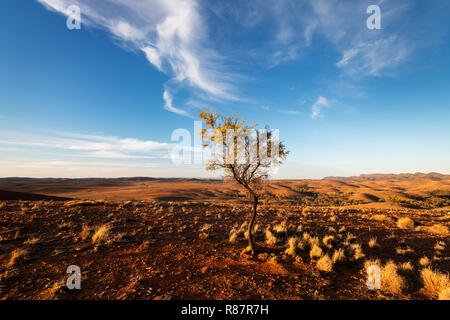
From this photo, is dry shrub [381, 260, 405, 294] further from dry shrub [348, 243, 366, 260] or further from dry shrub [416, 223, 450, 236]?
dry shrub [416, 223, 450, 236]

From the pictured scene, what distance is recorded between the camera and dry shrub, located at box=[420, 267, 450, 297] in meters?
4.94

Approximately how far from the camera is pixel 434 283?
5.19m

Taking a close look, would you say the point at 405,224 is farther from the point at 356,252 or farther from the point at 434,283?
the point at 434,283

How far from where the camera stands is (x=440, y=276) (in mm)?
5359

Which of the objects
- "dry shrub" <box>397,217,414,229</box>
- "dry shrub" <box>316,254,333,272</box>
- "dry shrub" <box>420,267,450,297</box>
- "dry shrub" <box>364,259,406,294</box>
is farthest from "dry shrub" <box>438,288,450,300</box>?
"dry shrub" <box>397,217,414,229</box>

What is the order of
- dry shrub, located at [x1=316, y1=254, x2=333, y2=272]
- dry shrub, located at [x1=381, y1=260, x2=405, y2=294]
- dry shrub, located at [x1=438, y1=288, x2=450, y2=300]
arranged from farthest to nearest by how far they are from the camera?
dry shrub, located at [x1=316, y1=254, x2=333, y2=272]
dry shrub, located at [x1=381, y1=260, x2=405, y2=294]
dry shrub, located at [x1=438, y1=288, x2=450, y2=300]

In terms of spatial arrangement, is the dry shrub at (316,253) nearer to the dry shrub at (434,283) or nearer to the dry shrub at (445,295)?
the dry shrub at (434,283)

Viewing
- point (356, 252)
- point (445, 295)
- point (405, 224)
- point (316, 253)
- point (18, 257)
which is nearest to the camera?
point (445, 295)

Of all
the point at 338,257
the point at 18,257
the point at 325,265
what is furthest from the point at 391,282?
the point at 18,257

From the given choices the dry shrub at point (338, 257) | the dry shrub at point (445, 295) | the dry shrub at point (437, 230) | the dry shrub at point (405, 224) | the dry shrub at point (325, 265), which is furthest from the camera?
the dry shrub at point (405, 224)

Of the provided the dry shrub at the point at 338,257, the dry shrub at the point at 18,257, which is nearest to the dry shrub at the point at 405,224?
the dry shrub at the point at 338,257

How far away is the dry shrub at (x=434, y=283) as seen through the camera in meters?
4.94
